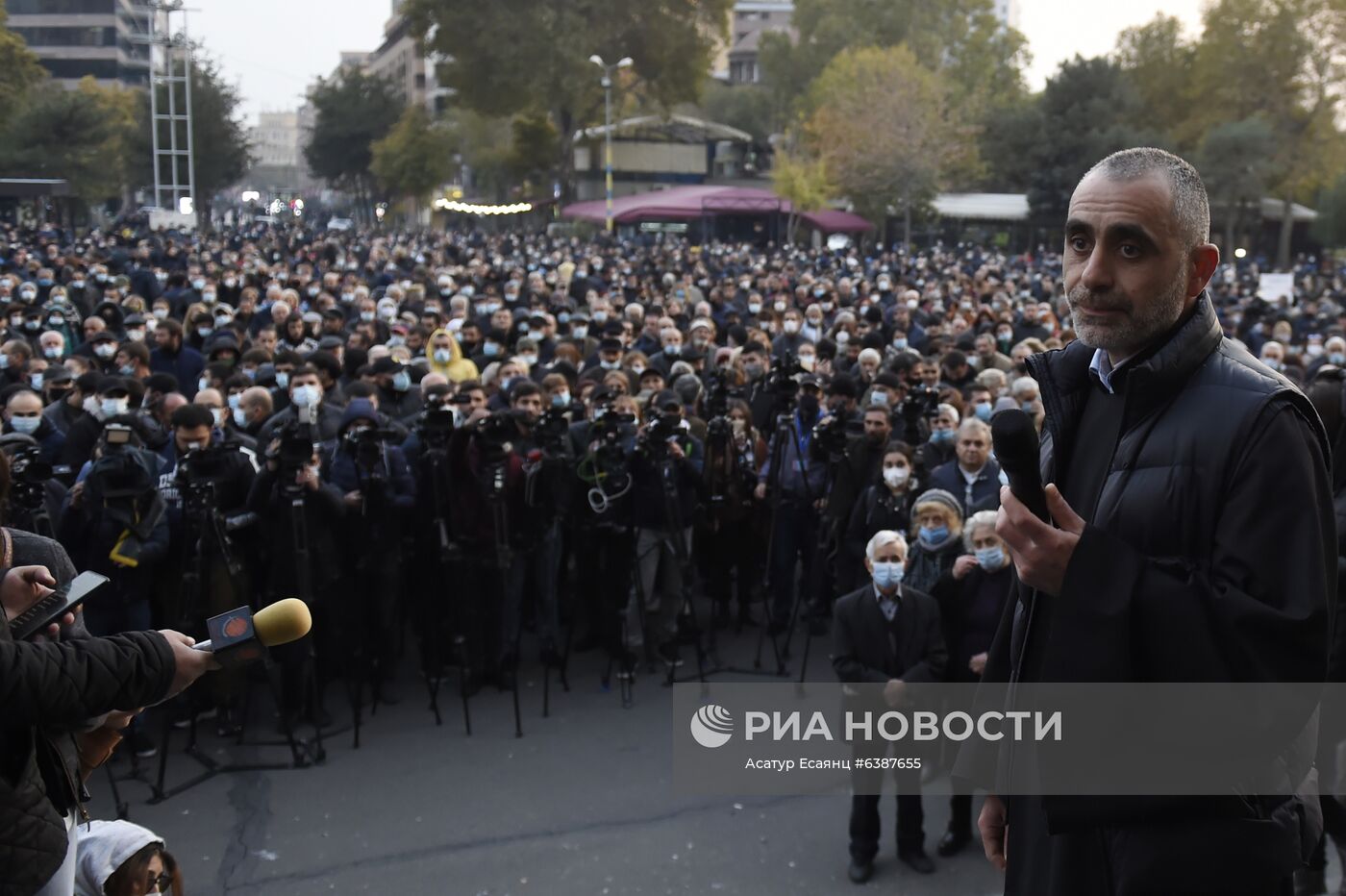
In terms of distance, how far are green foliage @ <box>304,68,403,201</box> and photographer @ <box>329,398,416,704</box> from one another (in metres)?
75.8

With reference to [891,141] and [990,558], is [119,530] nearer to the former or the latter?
[990,558]

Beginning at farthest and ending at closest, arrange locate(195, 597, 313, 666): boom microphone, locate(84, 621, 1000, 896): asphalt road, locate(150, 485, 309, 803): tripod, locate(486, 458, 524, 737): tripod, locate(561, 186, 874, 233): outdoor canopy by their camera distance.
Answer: locate(561, 186, 874, 233): outdoor canopy
locate(486, 458, 524, 737): tripod
locate(150, 485, 309, 803): tripod
locate(84, 621, 1000, 896): asphalt road
locate(195, 597, 313, 666): boom microphone

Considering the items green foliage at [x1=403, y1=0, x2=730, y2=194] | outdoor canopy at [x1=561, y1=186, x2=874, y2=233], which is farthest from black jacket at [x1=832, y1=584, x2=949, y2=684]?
green foliage at [x1=403, y1=0, x2=730, y2=194]

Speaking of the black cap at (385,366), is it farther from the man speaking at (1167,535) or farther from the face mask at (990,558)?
the man speaking at (1167,535)

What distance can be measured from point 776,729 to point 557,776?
138 centimetres

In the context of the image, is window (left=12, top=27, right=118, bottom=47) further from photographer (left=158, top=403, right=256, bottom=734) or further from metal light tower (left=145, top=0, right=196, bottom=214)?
photographer (left=158, top=403, right=256, bottom=734)

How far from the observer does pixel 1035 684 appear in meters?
2.07

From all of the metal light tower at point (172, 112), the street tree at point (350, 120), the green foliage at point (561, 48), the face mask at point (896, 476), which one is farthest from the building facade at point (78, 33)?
the face mask at point (896, 476)

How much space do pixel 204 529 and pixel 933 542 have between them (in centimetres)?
377

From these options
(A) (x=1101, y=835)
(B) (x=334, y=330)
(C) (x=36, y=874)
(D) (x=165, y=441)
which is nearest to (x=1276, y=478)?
(A) (x=1101, y=835)

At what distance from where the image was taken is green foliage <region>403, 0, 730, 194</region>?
52.4m

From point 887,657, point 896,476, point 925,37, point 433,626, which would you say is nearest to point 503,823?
point 887,657

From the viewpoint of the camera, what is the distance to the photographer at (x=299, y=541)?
6926mm

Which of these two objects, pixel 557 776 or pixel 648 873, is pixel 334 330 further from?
pixel 648 873
